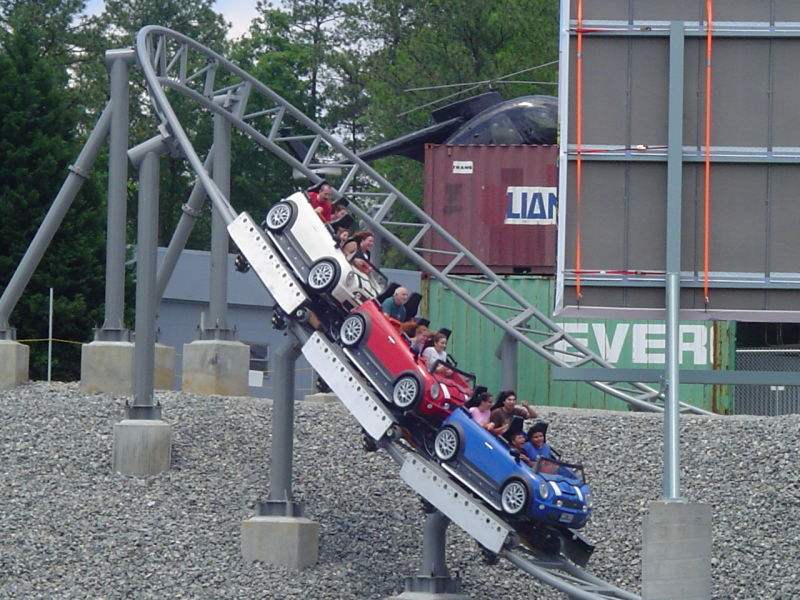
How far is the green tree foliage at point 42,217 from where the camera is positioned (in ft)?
117

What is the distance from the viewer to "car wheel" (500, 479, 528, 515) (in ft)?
52.6

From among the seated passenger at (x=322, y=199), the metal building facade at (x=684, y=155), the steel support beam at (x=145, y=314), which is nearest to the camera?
the metal building facade at (x=684, y=155)

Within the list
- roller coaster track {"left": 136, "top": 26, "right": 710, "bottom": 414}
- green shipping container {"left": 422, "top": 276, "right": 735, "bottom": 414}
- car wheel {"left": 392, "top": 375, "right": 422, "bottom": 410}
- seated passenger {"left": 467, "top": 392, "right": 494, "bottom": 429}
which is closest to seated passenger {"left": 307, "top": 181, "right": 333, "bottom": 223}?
roller coaster track {"left": 136, "top": 26, "right": 710, "bottom": 414}

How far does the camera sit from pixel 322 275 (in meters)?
18.1

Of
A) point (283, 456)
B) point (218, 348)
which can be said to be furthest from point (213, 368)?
point (283, 456)

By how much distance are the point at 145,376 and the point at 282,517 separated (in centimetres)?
328

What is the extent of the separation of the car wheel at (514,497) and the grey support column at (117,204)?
7.75m

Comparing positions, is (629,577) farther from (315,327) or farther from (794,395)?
(794,395)

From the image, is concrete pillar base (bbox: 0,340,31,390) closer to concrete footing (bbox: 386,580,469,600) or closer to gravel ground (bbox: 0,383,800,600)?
gravel ground (bbox: 0,383,800,600)

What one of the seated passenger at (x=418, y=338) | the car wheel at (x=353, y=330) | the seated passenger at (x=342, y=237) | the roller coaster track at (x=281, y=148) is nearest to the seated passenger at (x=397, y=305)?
the seated passenger at (x=418, y=338)

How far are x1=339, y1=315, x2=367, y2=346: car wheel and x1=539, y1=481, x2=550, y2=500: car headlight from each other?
2767mm

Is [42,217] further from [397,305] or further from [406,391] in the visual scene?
[406,391]

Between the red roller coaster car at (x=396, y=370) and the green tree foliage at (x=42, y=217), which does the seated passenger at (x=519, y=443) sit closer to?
the red roller coaster car at (x=396, y=370)

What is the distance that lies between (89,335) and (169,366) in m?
11.8
